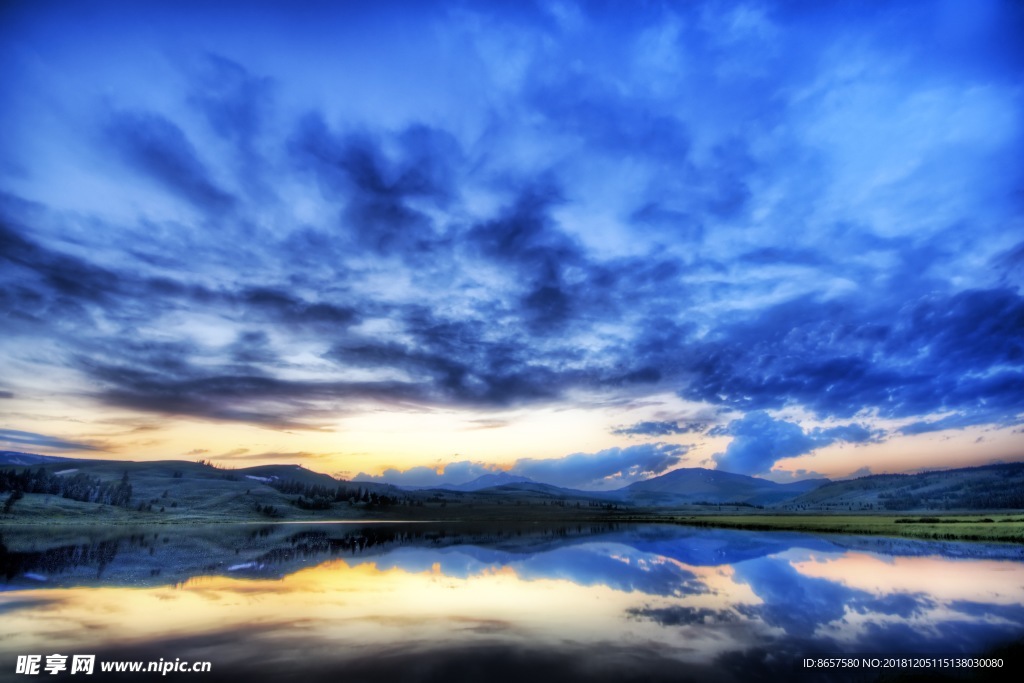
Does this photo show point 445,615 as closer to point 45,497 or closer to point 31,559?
point 31,559

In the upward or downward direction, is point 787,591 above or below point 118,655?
below

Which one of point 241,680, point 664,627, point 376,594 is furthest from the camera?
point 376,594

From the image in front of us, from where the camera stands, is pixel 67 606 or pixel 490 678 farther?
pixel 67 606

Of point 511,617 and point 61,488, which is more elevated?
point 61,488

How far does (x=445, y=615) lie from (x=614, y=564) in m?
23.5

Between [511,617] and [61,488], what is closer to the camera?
[511,617]

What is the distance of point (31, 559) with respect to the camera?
131 feet

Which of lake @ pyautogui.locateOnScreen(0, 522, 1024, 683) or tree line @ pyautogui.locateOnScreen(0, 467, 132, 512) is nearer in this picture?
lake @ pyautogui.locateOnScreen(0, 522, 1024, 683)

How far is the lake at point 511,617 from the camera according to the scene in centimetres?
1564

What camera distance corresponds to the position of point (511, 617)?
73.3 feet

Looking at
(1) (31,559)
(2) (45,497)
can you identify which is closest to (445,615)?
(1) (31,559)

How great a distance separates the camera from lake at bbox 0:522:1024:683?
51.3 ft

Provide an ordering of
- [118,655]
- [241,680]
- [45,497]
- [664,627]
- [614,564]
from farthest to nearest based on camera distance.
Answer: [45,497]
[614,564]
[664,627]
[118,655]
[241,680]

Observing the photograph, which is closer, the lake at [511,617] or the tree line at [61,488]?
the lake at [511,617]
